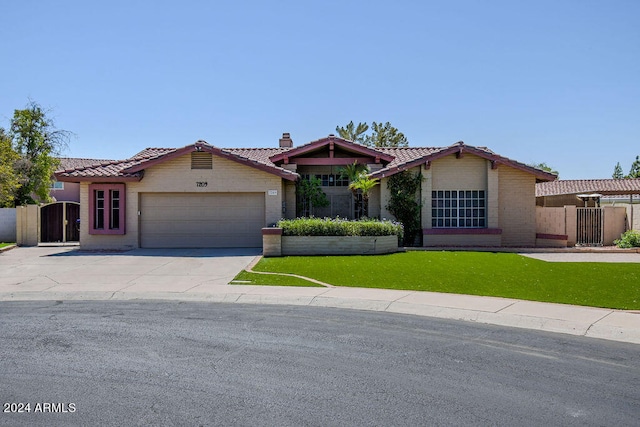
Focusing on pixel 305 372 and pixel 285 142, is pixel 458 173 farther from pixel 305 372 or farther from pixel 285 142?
pixel 305 372

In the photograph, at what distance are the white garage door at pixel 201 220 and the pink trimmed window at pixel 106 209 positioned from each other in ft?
2.69

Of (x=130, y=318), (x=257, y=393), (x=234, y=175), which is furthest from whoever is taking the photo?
(x=234, y=175)

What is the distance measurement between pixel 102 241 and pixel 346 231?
9906 mm

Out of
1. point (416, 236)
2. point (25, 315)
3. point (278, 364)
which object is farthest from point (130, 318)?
point (416, 236)

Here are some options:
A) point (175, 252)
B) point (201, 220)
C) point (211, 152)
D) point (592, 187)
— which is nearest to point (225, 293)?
point (175, 252)

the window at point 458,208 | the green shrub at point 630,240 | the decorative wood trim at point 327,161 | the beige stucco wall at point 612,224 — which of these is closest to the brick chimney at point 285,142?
the decorative wood trim at point 327,161

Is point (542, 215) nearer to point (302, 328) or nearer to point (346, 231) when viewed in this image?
point (346, 231)

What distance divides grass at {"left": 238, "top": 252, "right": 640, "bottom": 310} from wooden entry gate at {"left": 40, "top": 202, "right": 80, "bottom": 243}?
1139cm

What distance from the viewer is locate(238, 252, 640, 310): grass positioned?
37.3ft

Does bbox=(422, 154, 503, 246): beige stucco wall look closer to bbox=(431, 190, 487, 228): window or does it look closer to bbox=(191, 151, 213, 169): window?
bbox=(431, 190, 487, 228): window

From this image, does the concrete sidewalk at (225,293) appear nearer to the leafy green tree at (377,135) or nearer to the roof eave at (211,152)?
the roof eave at (211,152)

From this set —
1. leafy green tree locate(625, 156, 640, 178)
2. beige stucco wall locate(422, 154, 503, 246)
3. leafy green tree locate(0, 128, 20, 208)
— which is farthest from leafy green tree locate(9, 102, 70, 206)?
leafy green tree locate(625, 156, 640, 178)

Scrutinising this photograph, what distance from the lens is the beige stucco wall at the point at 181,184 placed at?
69.8 feet

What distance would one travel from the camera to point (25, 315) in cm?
958
